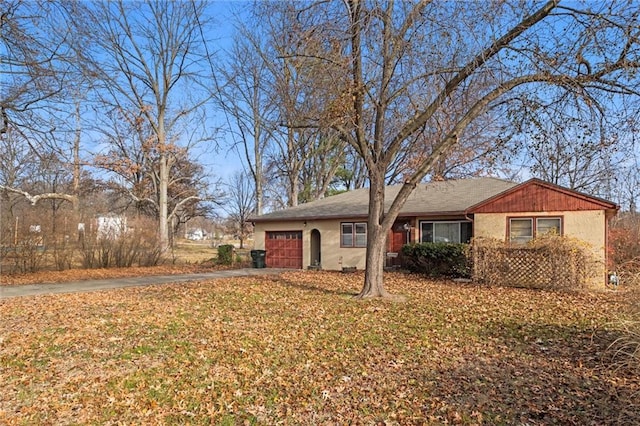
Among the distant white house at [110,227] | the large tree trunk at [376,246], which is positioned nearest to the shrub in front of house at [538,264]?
the large tree trunk at [376,246]

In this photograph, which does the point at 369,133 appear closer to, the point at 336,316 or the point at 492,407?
the point at 336,316

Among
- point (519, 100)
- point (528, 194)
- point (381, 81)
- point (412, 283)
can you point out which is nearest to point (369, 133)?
point (381, 81)

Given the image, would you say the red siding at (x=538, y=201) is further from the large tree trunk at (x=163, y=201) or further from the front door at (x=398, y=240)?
the large tree trunk at (x=163, y=201)

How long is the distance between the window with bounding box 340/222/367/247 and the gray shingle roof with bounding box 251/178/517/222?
671 millimetres

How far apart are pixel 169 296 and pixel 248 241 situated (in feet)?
158

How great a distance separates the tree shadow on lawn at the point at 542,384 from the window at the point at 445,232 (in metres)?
9.83

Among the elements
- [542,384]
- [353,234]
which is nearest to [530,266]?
[353,234]

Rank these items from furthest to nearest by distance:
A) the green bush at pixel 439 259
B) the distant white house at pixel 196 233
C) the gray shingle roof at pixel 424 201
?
the distant white house at pixel 196 233 → the gray shingle roof at pixel 424 201 → the green bush at pixel 439 259

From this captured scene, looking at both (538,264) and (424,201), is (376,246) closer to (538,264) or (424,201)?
(538,264)

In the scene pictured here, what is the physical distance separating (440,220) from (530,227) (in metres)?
3.48

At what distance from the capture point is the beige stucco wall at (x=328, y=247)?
18.2 metres

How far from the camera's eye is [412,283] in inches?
514

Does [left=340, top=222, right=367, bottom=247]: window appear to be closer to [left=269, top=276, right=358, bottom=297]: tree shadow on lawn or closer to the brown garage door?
Result: the brown garage door

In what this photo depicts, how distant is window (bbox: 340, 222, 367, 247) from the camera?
1815cm
